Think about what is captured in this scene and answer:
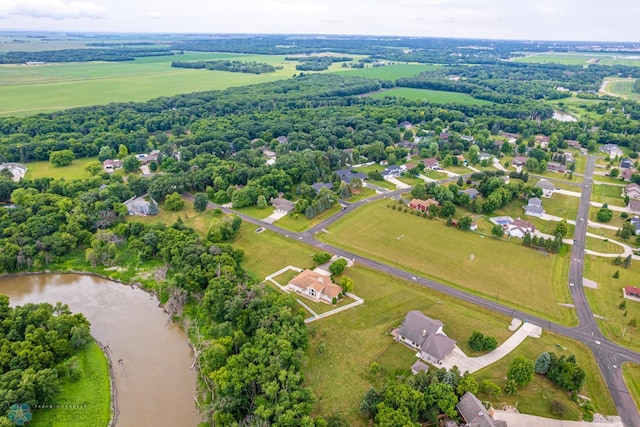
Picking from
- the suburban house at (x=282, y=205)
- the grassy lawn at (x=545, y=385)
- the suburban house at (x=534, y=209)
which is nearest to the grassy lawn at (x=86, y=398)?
the grassy lawn at (x=545, y=385)

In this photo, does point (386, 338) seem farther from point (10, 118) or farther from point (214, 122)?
point (10, 118)

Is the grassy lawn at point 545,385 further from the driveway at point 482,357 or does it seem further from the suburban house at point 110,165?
the suburban house at point 110,165

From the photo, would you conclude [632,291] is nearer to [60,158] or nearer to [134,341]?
[134,341]

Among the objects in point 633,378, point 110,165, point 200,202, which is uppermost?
point 200,202

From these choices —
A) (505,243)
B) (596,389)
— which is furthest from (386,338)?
(505,243)

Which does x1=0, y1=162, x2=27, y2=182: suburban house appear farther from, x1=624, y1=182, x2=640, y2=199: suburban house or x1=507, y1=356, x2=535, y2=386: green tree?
x1=624, y1=182, x2=640, y2=199: suburban house

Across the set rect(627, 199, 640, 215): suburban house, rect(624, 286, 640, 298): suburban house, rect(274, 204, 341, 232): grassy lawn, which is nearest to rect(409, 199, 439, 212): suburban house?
rect(274, 204, 341, 232): grassy lawn

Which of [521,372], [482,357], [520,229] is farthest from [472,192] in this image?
[521,372]
